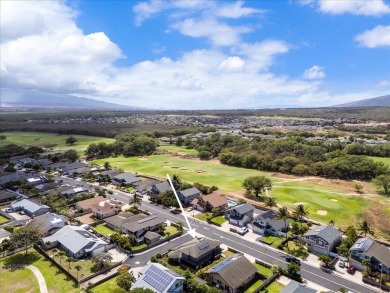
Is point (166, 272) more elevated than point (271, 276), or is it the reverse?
point (166, 272)

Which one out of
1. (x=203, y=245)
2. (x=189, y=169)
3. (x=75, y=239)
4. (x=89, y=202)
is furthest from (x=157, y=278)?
(x=189, y=169)

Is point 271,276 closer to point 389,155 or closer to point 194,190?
point 194,190

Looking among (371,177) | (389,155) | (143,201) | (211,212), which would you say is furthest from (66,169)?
(389,155)

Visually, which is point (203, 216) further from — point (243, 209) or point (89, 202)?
point (89, 202)

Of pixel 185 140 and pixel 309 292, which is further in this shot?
pixel 185 140

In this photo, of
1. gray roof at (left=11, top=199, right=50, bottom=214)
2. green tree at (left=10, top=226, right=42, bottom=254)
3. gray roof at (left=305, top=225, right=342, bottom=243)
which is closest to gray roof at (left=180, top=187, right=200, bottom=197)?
gray roof at (left=305, top=225, right=342, bottom=243)

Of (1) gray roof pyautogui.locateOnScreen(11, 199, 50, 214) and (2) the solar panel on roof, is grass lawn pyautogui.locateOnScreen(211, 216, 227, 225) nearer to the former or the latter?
(2) the solar panel on roof

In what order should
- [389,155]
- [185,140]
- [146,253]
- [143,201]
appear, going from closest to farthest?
[146,253], [143,201], [389,155], [185,140]

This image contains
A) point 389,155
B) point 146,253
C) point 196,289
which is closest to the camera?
point 196,289
